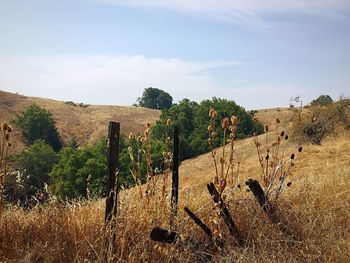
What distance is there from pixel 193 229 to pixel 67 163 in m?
32.4

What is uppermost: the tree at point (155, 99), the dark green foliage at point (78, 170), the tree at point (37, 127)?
the tree at point (155, 99)

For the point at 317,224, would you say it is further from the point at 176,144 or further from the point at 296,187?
the point at 176,144

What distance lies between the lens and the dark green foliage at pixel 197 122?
47.2m

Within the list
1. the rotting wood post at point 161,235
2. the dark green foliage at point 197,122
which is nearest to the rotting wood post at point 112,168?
the rotting wood post at point 161,235

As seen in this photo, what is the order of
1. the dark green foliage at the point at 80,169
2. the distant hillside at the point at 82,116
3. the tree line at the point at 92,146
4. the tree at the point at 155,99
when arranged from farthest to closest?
the tree at the point at 155,99 < the distant hillside at the point at 82,116 < the tree line at the point at 92,146 < the dark green foliage at the point at 80,169

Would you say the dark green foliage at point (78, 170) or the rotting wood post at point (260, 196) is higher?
the rotting wood post at point (260, 196)

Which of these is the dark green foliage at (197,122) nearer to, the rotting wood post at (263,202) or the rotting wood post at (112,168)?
the rotting wood post at (263,202)

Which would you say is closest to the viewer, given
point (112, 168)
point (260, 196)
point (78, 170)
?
point (112, 168)

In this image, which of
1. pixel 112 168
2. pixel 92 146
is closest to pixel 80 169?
pixel 92 146

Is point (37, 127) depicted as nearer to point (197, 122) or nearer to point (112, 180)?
point (197, 122)

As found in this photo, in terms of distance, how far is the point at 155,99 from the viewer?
107m

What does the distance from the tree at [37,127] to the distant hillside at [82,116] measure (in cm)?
159

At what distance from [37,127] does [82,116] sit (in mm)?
16597

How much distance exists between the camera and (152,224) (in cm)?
399
